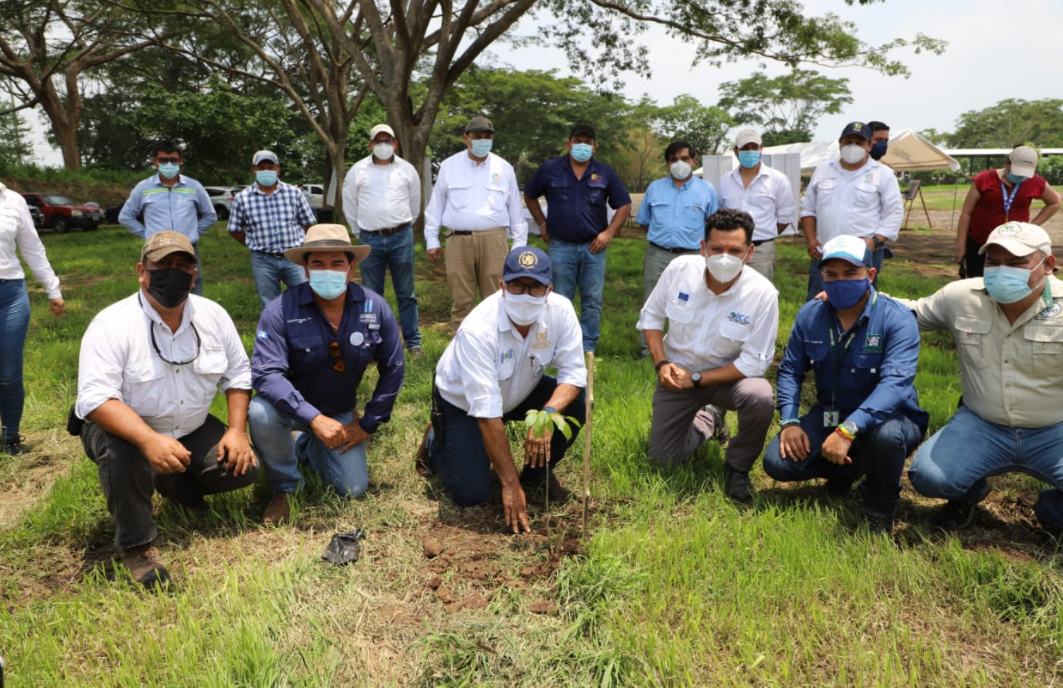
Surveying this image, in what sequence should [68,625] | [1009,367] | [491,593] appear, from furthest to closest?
[1009,367]
[491,593]
[68,625]

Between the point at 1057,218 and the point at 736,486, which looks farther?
the point at 1057,218

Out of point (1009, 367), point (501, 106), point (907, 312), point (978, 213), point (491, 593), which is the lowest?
point (491, 593)

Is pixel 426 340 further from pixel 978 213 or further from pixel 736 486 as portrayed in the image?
pixel 978 213

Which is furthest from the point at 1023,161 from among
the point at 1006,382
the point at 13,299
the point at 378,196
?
the point at 13,299

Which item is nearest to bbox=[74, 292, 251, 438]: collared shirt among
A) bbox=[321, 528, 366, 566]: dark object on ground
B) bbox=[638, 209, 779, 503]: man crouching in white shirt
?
bbox=[321, 528, 366, 566]: dark object on ground

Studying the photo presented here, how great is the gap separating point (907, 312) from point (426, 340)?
4.60 metres

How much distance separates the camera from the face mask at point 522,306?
3541mm

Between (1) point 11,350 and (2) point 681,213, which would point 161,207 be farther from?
(2) point 681,213

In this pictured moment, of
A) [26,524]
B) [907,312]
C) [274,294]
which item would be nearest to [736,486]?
[907,312]

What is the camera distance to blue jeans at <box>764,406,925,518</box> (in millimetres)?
3443

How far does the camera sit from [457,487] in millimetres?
3846

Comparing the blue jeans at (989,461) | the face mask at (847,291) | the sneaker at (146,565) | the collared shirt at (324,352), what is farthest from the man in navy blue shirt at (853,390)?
the sneaker at (146,565)

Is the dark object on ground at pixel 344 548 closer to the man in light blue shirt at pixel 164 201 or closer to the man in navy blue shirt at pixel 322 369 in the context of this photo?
the man in navy blue shirt at pixel 322 369

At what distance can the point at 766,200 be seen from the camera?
6215 mm
